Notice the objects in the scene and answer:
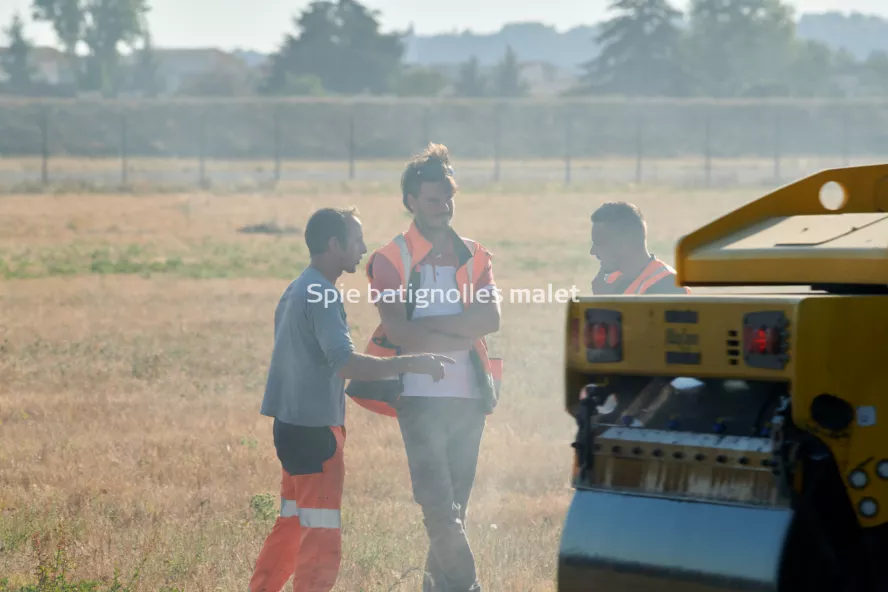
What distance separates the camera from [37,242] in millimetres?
25922

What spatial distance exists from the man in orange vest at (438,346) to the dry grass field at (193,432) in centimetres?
70

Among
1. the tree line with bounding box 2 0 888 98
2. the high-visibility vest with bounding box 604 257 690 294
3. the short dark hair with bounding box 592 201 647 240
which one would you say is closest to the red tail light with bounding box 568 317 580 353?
the high-visibility vest with bounding box 604 257 690 294

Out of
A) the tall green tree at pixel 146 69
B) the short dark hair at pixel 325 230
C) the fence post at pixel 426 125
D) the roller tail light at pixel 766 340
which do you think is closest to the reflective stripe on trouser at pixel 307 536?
the short dark hair at pixel 325 230

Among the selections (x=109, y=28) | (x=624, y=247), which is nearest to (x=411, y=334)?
(x=624, y=247)

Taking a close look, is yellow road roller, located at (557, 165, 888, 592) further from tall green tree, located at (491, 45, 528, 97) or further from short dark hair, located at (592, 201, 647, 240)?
tall green tree, located at (491, 45, 528, 97)

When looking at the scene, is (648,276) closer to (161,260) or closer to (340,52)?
(161,260)

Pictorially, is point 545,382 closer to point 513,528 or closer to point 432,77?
point 513,528

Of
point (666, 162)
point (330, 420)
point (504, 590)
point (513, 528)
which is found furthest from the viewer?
point (666, 162)

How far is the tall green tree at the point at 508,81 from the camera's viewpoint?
95.4 metres

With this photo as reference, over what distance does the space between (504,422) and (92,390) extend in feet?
11.5

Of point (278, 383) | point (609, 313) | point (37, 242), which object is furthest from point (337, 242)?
point (37, 242)

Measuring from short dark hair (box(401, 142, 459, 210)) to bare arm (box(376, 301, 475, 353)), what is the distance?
46cm

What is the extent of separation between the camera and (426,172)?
6230 millimetres

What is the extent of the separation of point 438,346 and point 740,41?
316ft
